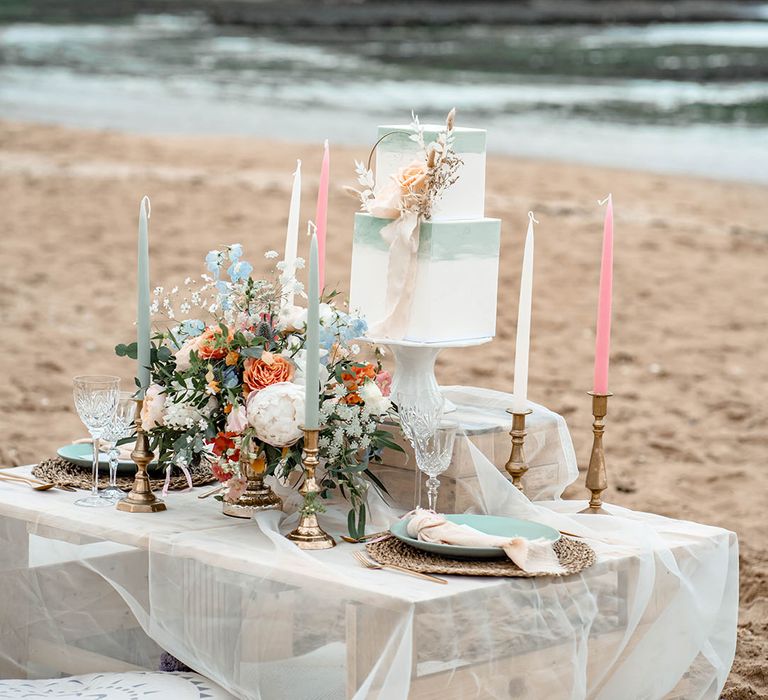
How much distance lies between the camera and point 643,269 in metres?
9.42

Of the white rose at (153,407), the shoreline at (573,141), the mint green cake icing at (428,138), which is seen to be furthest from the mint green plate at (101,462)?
the shoreline at (573,141)

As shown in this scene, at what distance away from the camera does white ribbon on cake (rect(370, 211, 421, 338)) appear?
283cm

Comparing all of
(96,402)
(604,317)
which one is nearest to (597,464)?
(604,317)

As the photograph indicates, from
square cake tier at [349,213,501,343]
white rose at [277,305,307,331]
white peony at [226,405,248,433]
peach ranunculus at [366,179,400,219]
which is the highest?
peach ranunculus at [366,179,400,219]

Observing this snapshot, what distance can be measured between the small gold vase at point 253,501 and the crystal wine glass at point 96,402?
0.28 m

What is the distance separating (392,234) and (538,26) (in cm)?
4277

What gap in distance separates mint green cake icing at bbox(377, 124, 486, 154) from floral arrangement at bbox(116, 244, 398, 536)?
1.14ft

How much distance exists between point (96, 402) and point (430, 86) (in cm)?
2174

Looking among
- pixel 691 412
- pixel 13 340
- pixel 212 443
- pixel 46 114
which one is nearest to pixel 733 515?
pixel 691 412

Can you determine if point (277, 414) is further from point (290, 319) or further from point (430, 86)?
point (430, 86)

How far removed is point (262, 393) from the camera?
8.75ft

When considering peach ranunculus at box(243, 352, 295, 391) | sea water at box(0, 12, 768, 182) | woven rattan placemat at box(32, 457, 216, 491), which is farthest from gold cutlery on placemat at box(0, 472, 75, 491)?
sea water at box(0, 12, 768, 182)

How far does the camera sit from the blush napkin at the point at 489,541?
254 cm

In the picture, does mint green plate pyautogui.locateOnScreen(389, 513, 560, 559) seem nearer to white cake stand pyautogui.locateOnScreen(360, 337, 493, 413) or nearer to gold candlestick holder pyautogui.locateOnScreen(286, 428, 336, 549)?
gold candlestick holder pyautogui.locateOnScreen(286, 428, 336, 549)
